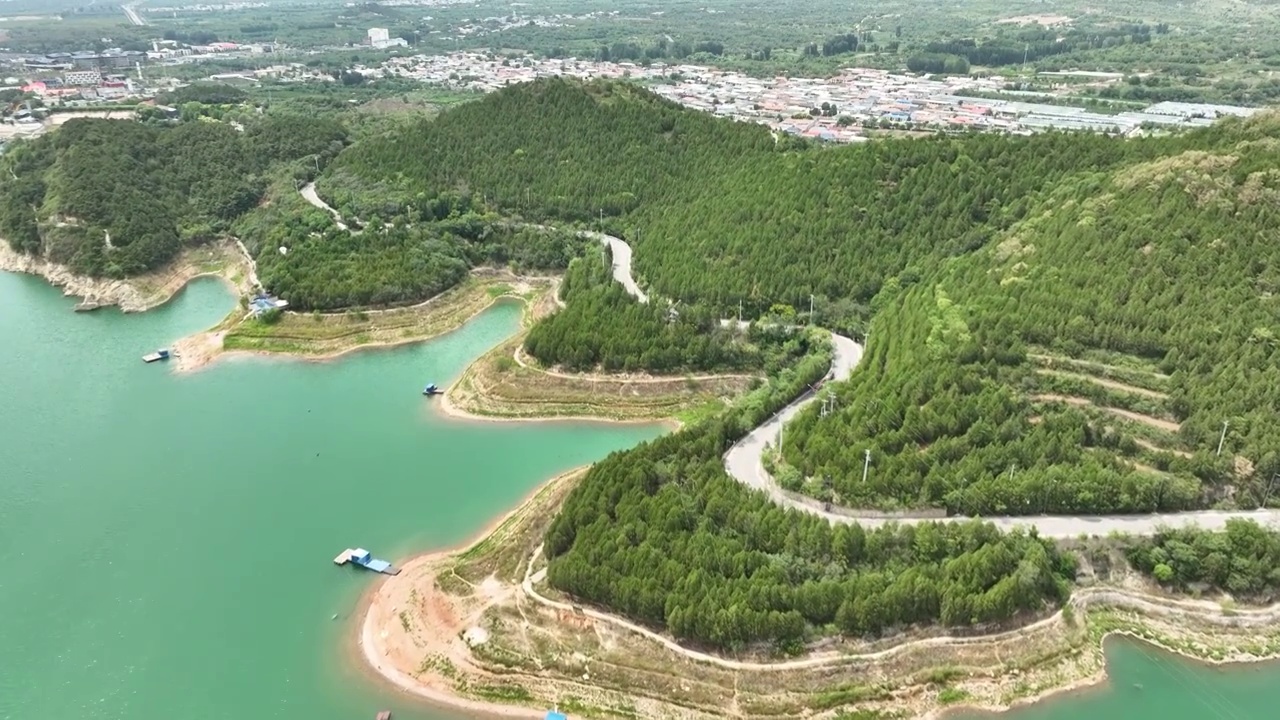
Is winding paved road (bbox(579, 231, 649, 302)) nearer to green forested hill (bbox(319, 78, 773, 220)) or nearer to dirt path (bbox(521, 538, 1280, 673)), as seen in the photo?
green forested hill (bbox(319, 78, 773, 220))

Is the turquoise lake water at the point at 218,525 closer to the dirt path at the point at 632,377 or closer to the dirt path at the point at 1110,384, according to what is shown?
the dirt path at the point at 632,377

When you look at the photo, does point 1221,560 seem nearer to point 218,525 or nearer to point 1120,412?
point 1120,412

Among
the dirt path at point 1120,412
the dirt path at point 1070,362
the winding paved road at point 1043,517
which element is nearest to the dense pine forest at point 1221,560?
the winding paved road at point 1043,517

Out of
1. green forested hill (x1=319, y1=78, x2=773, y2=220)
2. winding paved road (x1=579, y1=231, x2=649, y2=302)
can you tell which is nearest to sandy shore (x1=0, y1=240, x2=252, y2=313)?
green forested hill (x1=319, y1=78, x2=773, y2=220)

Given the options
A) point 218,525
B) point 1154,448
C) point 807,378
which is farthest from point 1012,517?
point 218,525

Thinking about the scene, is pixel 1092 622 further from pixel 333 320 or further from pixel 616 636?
pixel 333 320
